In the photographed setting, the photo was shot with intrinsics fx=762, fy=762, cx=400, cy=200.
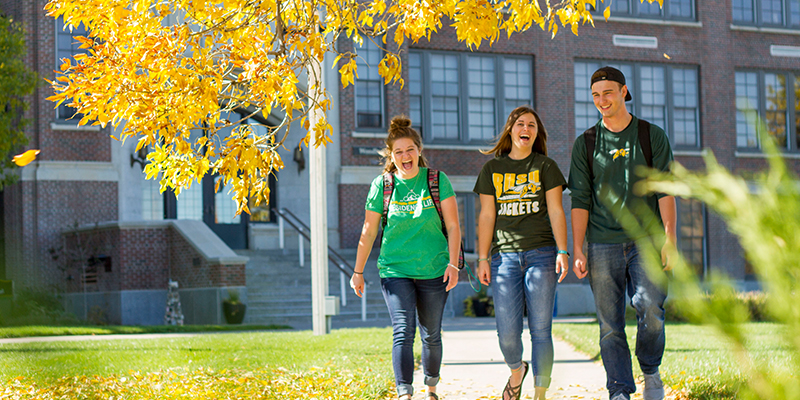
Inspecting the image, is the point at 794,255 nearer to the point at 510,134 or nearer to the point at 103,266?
the point at 510,134

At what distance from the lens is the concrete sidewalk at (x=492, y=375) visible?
19.2 feet

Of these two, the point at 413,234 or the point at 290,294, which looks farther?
the point at 290,294

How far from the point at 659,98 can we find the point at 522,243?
18.7 metres

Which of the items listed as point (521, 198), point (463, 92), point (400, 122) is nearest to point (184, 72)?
point (400, 122)

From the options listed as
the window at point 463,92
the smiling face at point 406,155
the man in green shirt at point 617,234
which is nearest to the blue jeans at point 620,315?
the man in green shirt at point 617,234

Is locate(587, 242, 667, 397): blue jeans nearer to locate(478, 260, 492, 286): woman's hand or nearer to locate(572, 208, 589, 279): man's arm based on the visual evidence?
locate(572, 208, 589, 279): man's arm

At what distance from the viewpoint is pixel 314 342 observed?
377 inches

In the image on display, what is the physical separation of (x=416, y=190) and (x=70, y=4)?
2.47m

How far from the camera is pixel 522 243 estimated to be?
4.81 m

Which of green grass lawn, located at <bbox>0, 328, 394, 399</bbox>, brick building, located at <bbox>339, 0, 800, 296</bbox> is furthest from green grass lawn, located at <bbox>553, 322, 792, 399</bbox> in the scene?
brick building, located at <bbox>339, 0, 800, 296</bbox>

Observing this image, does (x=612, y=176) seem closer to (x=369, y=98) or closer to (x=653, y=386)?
(x=653, y=386)

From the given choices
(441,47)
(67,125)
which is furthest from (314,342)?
(441,47)

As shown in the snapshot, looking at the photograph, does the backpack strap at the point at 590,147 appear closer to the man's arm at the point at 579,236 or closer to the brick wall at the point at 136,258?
the man's arm at the point at 579,236

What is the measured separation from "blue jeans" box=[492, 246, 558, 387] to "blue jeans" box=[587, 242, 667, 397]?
29cm
